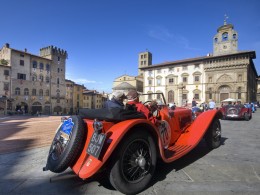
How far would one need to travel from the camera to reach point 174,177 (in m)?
3.11

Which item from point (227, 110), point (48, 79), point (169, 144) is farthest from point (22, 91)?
point (169, 144)

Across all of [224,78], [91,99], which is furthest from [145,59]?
[224,78]

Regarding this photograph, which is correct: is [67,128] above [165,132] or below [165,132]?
above

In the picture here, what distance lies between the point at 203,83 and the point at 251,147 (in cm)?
4229

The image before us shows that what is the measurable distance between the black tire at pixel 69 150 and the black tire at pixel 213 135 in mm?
3367

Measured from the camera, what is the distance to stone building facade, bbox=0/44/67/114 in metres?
37.8

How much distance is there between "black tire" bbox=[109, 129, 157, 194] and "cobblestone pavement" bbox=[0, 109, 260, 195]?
194mm

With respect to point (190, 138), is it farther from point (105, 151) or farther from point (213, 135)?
point (105, 151)

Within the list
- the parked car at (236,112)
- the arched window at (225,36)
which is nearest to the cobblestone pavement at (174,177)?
the parked car at (236,112)

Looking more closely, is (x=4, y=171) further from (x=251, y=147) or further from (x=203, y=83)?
(x=203, y=83)

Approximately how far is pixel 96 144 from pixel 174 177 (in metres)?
1.56

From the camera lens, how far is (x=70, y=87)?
56844 millimetres

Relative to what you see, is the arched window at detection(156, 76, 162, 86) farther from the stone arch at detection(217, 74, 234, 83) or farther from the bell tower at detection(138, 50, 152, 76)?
the bell tower at detection(138, 50, 152, 76)

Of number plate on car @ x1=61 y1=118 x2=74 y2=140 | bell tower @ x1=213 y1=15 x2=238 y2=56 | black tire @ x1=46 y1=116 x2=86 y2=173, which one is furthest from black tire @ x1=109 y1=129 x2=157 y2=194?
bell tower @ x1=213 y1=15 x2=238 y2=56
